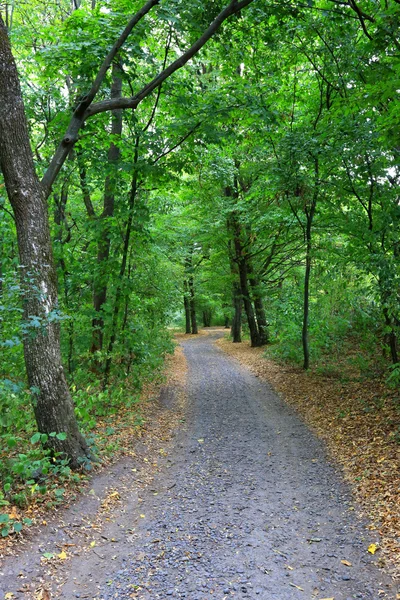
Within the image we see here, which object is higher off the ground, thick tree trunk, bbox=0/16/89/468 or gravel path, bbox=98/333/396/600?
thick tree trunk, bbox=0/16/89/468

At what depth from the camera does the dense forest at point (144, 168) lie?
194 inches

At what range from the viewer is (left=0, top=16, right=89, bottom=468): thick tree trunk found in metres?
4.77

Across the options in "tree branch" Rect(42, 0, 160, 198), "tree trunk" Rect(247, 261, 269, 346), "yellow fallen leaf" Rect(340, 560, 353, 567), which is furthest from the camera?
"tree trunk" Rect(247, 261, 269, 346)

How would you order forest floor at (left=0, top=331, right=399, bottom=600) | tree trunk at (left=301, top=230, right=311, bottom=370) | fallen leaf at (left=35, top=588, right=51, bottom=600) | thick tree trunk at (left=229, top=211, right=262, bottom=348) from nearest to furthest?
1. fallen leaf at (left=35, top=588, right=51, bottom=600)
2. forest floor at (left=0, top=331, right=399, bottom=600)
3. tree trunk at (left=301, top=230, right=311, bottom=370)
4. thick tree trunk at (left=229, top=211, right=262, bottom=348)

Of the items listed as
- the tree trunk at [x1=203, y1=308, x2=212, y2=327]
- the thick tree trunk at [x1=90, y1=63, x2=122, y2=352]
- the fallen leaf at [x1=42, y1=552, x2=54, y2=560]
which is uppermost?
the thick tree trunk at [x1=90, y1=63, x2=122, y2=352]

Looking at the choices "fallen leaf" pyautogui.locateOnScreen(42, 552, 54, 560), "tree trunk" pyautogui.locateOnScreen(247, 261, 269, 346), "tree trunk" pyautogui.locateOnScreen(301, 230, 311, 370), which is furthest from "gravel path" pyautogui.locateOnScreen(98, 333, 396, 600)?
"tree trunk" pyautogui.locateOnScreen(247, 261, 269, 346)

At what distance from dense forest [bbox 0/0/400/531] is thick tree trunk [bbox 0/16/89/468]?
2cm

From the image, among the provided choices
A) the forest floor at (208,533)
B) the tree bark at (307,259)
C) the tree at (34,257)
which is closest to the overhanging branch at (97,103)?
the tree at (34,257)

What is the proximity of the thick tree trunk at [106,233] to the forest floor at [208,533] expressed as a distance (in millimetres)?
2979

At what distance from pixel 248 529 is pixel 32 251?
3990mm

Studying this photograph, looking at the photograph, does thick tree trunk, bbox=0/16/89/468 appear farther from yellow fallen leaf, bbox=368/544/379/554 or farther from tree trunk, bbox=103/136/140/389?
yellow fallen leaf, bbox=368/544/379/554

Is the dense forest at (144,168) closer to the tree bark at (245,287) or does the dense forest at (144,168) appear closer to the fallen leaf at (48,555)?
the fallen leaf at (48,555)

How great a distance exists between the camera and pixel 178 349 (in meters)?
21.0

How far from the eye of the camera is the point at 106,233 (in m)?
8.73
